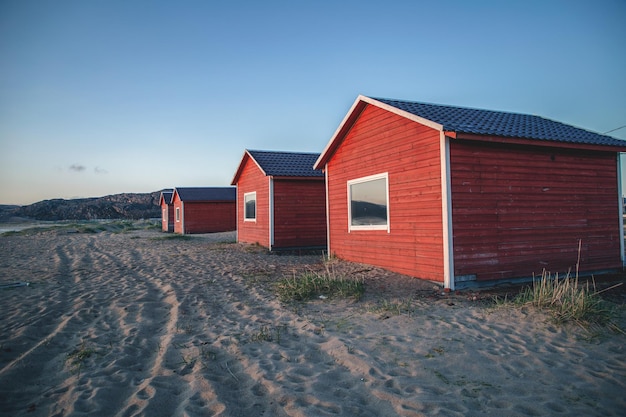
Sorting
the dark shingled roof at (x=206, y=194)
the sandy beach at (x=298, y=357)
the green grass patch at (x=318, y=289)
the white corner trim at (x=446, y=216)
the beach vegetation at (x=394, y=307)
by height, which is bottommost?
the sandy beach at (x=298, y=357)

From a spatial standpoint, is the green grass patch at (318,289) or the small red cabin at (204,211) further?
the small red cabin at (204,211)

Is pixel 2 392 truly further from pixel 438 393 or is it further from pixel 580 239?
pixel 580 239

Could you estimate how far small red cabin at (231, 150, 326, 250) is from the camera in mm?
15132

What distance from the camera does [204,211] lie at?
1107 inches

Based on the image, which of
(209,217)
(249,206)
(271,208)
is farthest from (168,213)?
(271,208)

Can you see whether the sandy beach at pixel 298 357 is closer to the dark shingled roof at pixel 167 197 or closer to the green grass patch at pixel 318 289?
the green grass patch at pixel 318 289

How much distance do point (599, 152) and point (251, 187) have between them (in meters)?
13.2

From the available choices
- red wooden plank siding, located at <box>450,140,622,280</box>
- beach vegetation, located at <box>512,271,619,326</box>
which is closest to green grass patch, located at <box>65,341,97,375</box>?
beach vegetation, located at <box>512,271,619,326</box>

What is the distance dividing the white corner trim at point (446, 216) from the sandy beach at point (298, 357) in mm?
404

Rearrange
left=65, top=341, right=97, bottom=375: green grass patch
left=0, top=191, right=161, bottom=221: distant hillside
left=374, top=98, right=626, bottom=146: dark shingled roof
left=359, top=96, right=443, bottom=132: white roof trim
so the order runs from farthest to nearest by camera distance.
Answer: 1. left=0, top=191, right=161, bottom=221: distant hillside
2. left=374, top=98, right=626, bottom=146: dark shingled roof
3. left=359, top=96, right=443, bottom=132: white roof trim
4. left=65, top=341, right=97, bottom=375: green grass patch

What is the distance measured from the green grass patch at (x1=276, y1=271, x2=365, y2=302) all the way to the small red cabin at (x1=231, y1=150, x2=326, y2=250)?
7.45m

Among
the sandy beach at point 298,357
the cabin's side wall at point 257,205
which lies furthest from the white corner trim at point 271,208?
the sandy beach at point 298,357

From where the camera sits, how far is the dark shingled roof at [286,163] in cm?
1527

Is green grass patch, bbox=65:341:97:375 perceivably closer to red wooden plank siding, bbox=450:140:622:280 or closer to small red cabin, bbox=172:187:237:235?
red wooden plank siding, bbox=450:140:622:280
